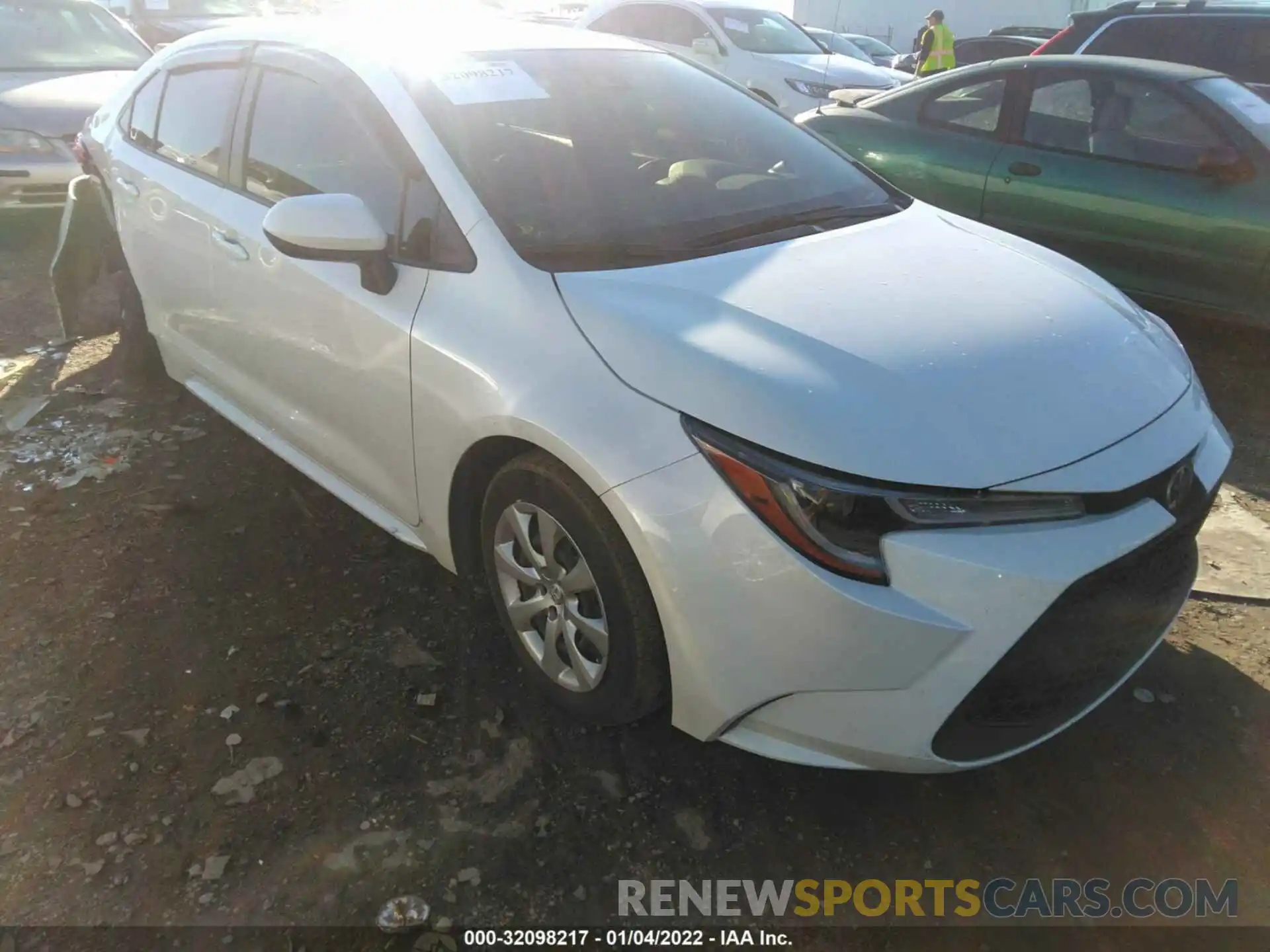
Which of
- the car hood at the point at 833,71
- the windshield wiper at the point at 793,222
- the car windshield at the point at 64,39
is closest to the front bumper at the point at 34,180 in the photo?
the car windshield at the point at 64,39

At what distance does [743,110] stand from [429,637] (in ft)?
6.65

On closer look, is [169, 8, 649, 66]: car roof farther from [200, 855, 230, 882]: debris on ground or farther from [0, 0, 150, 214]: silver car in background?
[0, 0, 150, 214]: silver car in background

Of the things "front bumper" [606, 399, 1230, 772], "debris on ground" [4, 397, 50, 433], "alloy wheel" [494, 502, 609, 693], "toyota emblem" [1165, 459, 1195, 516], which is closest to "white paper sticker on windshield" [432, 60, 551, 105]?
"alloy wheel" [494, 502, 609, 693]

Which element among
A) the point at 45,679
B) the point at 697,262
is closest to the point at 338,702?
the point at 45,679

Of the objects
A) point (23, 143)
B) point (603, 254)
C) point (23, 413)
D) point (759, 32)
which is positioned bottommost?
point (23, 413)

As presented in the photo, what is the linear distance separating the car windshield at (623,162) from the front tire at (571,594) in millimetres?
566

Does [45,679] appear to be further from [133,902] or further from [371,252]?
[371,252]

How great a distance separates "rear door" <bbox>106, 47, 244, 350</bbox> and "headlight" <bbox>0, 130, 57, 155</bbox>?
2825 millimetres

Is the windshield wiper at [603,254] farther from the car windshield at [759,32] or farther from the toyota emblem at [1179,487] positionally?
the car windshield at [759,32]

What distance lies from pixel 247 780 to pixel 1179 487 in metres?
2.25

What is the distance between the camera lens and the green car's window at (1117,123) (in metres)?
4.76

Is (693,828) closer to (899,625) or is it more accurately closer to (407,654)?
(899,625)

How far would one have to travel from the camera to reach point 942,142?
5.34 m

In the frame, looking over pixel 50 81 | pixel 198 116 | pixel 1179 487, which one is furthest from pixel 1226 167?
pixel 50 81
